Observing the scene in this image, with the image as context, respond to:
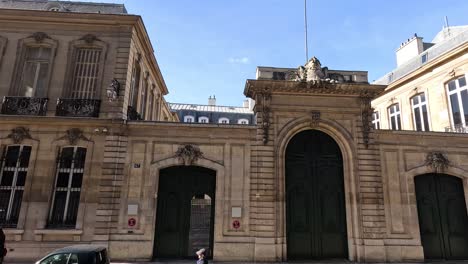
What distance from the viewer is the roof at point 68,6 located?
1466 cm

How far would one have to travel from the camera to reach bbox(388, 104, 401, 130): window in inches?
843

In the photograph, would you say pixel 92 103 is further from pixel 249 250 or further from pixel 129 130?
pixel 249 250

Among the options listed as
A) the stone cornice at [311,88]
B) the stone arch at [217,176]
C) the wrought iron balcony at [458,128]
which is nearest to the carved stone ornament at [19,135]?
the stone arch at [217,176]

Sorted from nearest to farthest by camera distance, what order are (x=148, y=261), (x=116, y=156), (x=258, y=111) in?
1. (x=148, y=261)
2. (x=116, y=156)
3. (x=258, y=111)

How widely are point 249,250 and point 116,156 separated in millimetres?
6320

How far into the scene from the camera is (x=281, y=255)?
1142cm

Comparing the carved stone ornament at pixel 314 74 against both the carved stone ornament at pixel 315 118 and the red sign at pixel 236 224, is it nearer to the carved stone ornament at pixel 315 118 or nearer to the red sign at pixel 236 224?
the carved stone ornament at pixel 315 118

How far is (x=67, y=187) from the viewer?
11805 mm

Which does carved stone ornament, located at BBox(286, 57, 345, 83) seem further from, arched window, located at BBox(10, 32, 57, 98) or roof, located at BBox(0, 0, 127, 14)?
arched window, located at BBox(10, 32, 57, 98)

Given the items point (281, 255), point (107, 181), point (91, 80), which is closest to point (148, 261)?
point (107, 181)

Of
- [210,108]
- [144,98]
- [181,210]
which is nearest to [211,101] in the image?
[210,108]

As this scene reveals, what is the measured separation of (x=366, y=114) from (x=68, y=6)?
14.9 meters

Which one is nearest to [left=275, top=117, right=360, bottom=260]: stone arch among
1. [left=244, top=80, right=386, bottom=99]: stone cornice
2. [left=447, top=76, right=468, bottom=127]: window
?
[left=244, top=80, right=386, bottom=99]: stone cornice

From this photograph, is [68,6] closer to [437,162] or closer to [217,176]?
[217,176]
